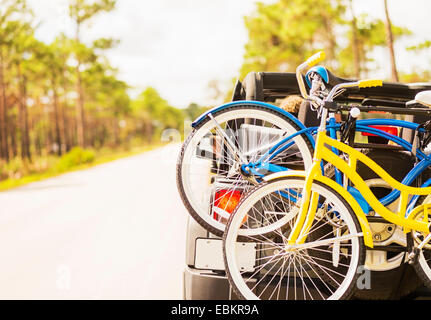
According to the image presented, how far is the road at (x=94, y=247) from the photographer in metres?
4.44

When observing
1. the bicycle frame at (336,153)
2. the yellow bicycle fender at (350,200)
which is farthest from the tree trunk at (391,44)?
the yellow bicycle fender at (350,200)

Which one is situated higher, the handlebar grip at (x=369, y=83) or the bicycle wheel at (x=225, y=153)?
the handlebar grip at (x=369, y=83)

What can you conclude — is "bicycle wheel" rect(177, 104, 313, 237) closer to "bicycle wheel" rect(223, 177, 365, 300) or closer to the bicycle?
the bicycle

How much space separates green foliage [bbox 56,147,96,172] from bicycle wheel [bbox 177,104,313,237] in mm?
22790

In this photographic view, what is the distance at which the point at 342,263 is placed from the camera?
7.77ft

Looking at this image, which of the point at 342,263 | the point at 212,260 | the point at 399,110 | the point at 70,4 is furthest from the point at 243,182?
the point at 70,4

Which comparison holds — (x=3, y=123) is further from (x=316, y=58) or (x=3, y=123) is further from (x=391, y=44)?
(x=316, y=58)

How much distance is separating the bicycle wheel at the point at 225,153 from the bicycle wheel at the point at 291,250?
186 mm

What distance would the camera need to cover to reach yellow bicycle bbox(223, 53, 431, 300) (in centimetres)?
220

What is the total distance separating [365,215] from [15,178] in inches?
803

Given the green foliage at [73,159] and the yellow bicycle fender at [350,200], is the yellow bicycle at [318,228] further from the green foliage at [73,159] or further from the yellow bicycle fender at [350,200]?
the green foliage at [73,159]

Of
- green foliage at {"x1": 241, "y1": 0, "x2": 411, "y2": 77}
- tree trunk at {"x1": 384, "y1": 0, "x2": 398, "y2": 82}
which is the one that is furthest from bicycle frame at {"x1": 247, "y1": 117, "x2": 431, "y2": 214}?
green foliage at {"x1": 241, "y1": 0, "x2": 411, "y2": 77}
